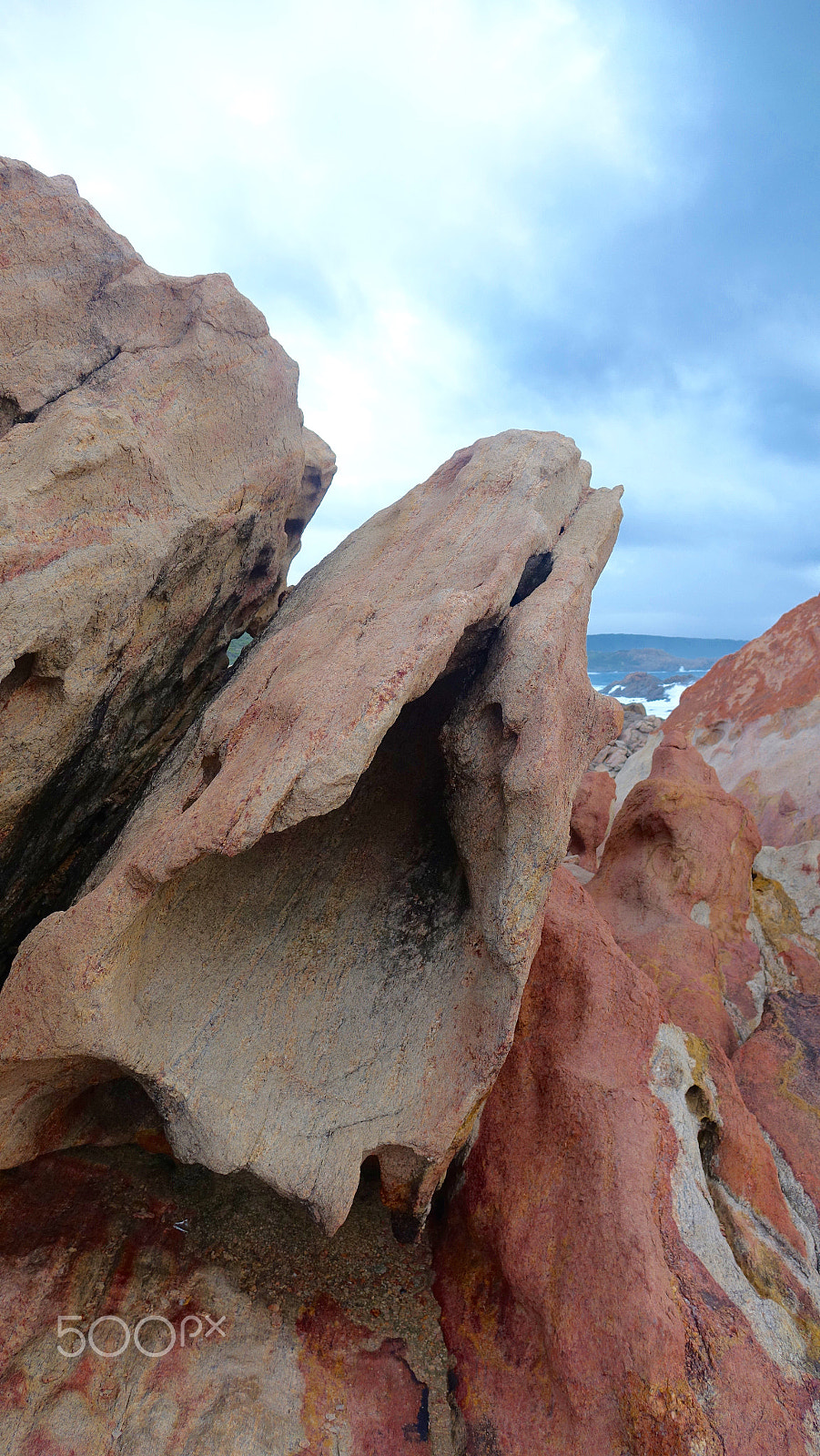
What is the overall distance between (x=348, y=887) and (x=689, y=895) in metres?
3.87

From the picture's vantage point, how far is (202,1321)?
327cm

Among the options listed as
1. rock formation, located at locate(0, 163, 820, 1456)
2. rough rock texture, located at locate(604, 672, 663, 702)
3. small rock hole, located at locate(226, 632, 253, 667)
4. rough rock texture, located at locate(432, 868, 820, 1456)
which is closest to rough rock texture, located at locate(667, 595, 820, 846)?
rock formation, located at locate(0, 163, 820, 1456)

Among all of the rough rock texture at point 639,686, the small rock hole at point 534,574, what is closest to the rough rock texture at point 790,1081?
the small rock hole at point 534,574

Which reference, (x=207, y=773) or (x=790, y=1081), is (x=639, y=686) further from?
(x=207, y=773)

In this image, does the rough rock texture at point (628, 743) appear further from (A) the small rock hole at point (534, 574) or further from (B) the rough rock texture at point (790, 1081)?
(A) the small rock hole at point (534, 574)

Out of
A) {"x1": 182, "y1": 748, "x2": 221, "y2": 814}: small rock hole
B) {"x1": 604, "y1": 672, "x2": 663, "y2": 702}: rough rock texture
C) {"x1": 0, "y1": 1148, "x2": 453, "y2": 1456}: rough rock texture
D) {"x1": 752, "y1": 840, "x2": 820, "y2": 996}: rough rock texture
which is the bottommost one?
{"x1": 0, "y1": 1148, "x2": 453, "y2": 1456}: rough rock texture

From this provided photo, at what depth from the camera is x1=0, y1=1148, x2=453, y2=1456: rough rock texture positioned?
289 centimetres

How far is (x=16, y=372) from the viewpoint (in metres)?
3.71

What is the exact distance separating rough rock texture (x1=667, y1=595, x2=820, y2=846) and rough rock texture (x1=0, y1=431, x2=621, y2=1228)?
20.3ft

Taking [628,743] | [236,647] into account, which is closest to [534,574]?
[236,647]

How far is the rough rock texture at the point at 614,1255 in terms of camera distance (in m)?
2.92

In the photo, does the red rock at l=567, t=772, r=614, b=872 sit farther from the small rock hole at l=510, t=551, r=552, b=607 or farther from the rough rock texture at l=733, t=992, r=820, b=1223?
the small rock hole at l=510, t=551, r=552, b=607

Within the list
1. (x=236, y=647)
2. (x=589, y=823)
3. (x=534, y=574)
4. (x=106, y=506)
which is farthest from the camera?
(x=236, y=647)

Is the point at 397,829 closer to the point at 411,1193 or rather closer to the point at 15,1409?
the point at 411,1193
